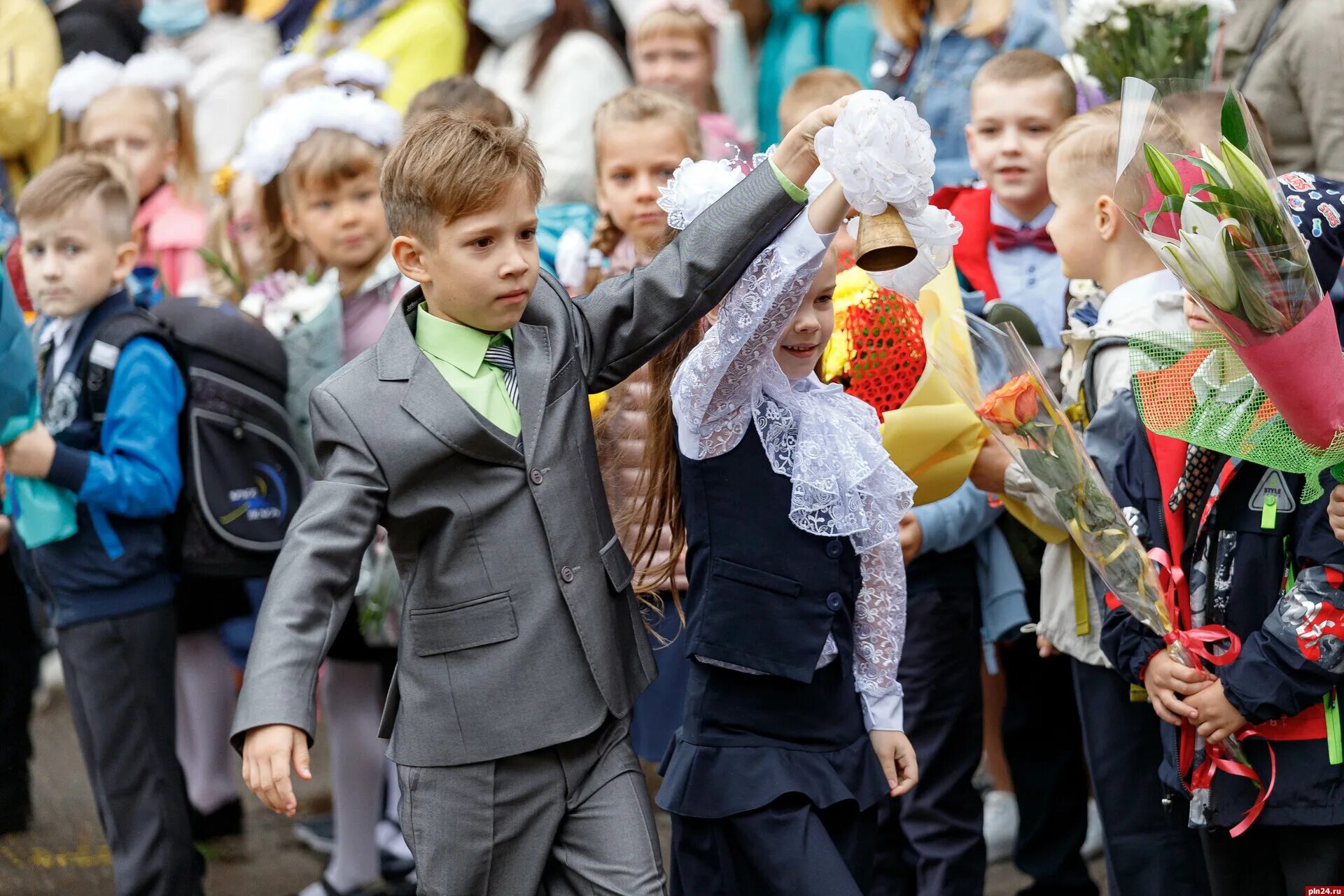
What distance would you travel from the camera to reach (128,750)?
14.5 feet

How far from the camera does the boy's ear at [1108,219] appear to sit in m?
3.89

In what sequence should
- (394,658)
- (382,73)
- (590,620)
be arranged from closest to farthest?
(590,620)
(394,658)
(382,73)

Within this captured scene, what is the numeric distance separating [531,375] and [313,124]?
2635mm

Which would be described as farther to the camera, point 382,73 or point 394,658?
point 382,73

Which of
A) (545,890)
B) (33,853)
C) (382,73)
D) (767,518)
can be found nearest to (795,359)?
(767,518)

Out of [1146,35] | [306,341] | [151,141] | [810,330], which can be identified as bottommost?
[306,341]

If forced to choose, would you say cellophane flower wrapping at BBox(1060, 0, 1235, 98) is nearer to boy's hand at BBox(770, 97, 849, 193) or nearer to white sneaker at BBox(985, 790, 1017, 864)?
boy's hand at BBox(770, 97, 849, 193)

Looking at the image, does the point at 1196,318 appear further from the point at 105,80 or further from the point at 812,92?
the point at 105,80

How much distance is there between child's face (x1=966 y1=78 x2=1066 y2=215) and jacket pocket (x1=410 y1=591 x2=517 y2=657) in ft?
7.86

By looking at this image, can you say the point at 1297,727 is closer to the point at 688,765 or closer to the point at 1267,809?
the point at 1267,809

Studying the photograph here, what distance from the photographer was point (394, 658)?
5000 mm

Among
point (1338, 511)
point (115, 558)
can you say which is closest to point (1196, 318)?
point (1338, 511)

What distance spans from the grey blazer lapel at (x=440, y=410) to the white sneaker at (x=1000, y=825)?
2.64 metres

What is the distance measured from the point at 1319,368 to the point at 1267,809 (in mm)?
931
